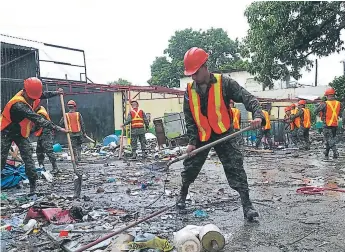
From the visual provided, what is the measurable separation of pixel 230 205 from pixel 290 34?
1253 centimetres

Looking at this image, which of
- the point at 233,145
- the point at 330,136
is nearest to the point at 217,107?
the point at 233,145

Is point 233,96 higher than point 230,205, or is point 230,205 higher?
point 233,96

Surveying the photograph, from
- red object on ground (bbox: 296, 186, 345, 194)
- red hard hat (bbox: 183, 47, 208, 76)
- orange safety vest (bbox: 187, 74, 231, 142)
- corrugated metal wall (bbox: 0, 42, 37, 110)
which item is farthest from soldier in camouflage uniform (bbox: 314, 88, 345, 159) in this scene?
corrugated metal wall (bbox: 0, 42, 37, 110)

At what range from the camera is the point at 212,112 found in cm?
418

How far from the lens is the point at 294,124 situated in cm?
1392

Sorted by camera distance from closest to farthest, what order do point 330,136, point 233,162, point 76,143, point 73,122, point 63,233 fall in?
point 63,233
point 233,162
point 330,136
point 73,122
point 76,143

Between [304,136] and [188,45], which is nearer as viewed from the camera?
[304,136]

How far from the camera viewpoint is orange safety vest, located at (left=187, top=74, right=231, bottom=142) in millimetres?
4137

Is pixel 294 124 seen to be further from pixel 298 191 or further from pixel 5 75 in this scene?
pixel 5 75

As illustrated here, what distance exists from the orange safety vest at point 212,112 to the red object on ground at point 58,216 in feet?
5.83

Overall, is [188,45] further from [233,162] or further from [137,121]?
[233,162]

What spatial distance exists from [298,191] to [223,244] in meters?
2.90

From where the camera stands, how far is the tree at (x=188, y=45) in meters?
41.9

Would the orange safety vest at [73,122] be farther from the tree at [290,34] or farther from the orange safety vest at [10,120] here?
the tree at [290,34]
